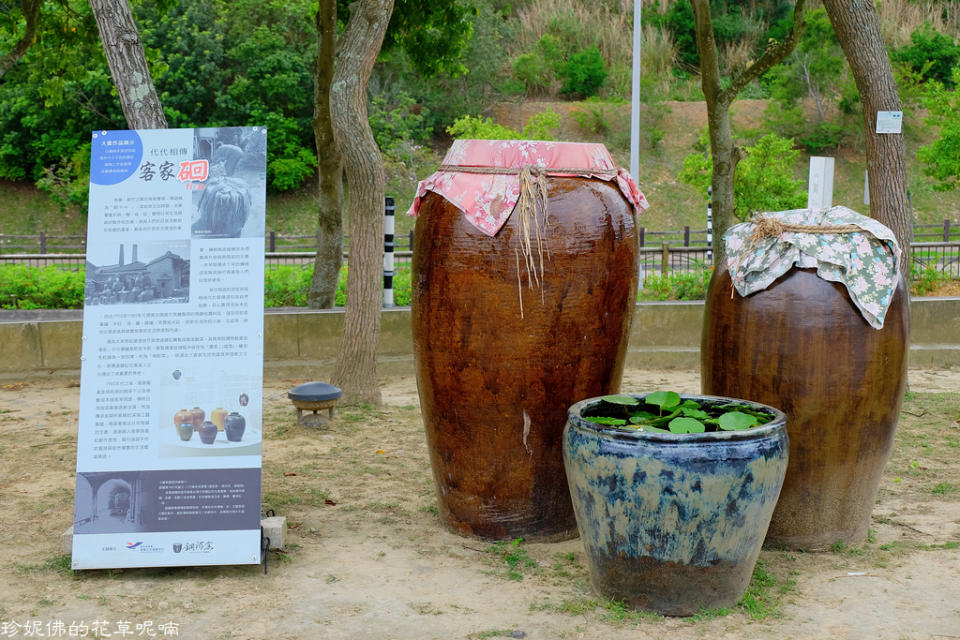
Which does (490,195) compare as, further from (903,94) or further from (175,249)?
(903,94)

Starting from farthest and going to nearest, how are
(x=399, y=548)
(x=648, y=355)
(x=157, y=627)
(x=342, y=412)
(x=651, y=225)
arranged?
(x=651, y=225) < (x=648, y=355) < (x=342, y=412) < (x=399, y=548) < (x=157, y=627)

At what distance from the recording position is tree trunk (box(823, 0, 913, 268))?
6953 mm

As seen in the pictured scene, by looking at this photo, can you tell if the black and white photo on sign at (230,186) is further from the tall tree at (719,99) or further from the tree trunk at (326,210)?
the tall tree at (719,99)

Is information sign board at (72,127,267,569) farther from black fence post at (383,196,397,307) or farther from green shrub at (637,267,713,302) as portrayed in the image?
green shrub at (637,267,713,302)

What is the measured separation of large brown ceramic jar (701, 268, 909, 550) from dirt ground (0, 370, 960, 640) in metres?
0.22

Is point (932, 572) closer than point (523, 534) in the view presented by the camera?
Yes

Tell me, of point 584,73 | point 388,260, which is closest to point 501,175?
point 388,260

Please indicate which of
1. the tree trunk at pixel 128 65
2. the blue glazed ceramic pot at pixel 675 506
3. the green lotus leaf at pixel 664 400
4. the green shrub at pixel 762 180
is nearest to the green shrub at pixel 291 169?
the green shrub at pixel 762 180

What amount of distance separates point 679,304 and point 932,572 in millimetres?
4838

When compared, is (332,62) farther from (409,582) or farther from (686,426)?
(686,426)

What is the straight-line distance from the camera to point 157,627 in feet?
10.8

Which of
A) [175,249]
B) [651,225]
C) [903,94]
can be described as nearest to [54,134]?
[651,225]

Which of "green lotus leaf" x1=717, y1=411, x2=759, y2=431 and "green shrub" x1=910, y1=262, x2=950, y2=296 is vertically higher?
"green shrub" x1=910, y1=262, x2=950, y2=296

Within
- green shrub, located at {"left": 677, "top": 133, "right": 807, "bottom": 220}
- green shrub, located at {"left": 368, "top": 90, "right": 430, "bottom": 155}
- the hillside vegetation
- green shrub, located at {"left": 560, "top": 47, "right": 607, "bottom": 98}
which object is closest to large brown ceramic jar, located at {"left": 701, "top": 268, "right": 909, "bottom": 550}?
green shrub, located at {"left": 677, "top": 133, "right": 807, "bottom": 220}
